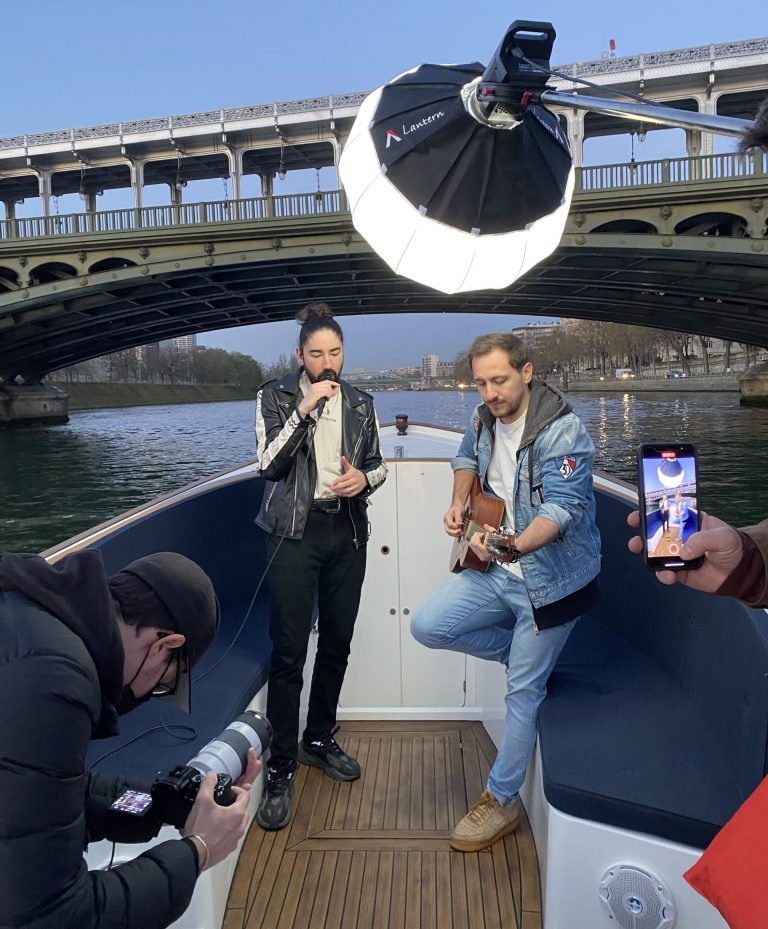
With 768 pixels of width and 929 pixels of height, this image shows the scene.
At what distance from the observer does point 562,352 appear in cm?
7581

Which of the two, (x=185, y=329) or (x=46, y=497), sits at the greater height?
(x=185, y=329)

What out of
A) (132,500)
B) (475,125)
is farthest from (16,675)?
(132,500)

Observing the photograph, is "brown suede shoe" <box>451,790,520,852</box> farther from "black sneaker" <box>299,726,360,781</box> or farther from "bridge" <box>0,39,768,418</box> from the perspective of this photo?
"bridge" <box>0,39,768,418</box>

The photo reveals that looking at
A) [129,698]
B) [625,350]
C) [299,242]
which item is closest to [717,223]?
[299,242]

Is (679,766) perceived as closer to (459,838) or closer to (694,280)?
(459,838)

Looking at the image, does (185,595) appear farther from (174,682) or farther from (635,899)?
(635,899)

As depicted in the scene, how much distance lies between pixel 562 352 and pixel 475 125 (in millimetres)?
78026

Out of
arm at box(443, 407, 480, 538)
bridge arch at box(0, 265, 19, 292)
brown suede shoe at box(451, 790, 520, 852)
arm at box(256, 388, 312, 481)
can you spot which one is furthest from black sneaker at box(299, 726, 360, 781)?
bridge arch at box(0, 265, 19, 292)

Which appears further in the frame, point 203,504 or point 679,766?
point 203,504

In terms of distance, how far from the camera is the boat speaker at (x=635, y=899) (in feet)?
6.15

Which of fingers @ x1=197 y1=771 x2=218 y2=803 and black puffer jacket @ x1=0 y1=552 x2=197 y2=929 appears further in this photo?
fingers @ x1=197 y1=771 x2=218 y2=803

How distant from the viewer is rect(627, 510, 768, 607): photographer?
4.77ft

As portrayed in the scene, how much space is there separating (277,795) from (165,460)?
21412mm

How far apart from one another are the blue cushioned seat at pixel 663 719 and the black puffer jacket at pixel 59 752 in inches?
51.7
